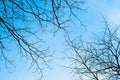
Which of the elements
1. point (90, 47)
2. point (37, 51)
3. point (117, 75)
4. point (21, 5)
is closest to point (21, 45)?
point (37, 51)

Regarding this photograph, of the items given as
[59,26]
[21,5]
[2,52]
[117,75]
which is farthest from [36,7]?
[117,75]

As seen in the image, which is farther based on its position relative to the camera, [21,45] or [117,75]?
[117,75]

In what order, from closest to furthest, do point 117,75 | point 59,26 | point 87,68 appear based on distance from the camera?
1. point 59,26
2. point 117,75
3. point 87,68

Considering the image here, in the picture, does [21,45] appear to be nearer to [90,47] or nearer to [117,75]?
[117,75]

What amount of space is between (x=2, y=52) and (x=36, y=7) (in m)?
1.37

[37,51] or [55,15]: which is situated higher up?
[55,15]

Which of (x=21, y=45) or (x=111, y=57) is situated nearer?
(x=21, y=45)

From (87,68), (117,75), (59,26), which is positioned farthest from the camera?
(87,68)

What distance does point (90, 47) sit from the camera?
14.0 metres

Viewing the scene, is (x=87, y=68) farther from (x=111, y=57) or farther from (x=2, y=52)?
(x=2, y=52)

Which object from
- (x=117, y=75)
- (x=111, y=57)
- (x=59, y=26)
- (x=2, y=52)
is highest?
(x=111, y=57)

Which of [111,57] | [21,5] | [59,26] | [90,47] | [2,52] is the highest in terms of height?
[90,47]

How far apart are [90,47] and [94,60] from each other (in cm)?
86

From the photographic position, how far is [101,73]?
1284 cm
